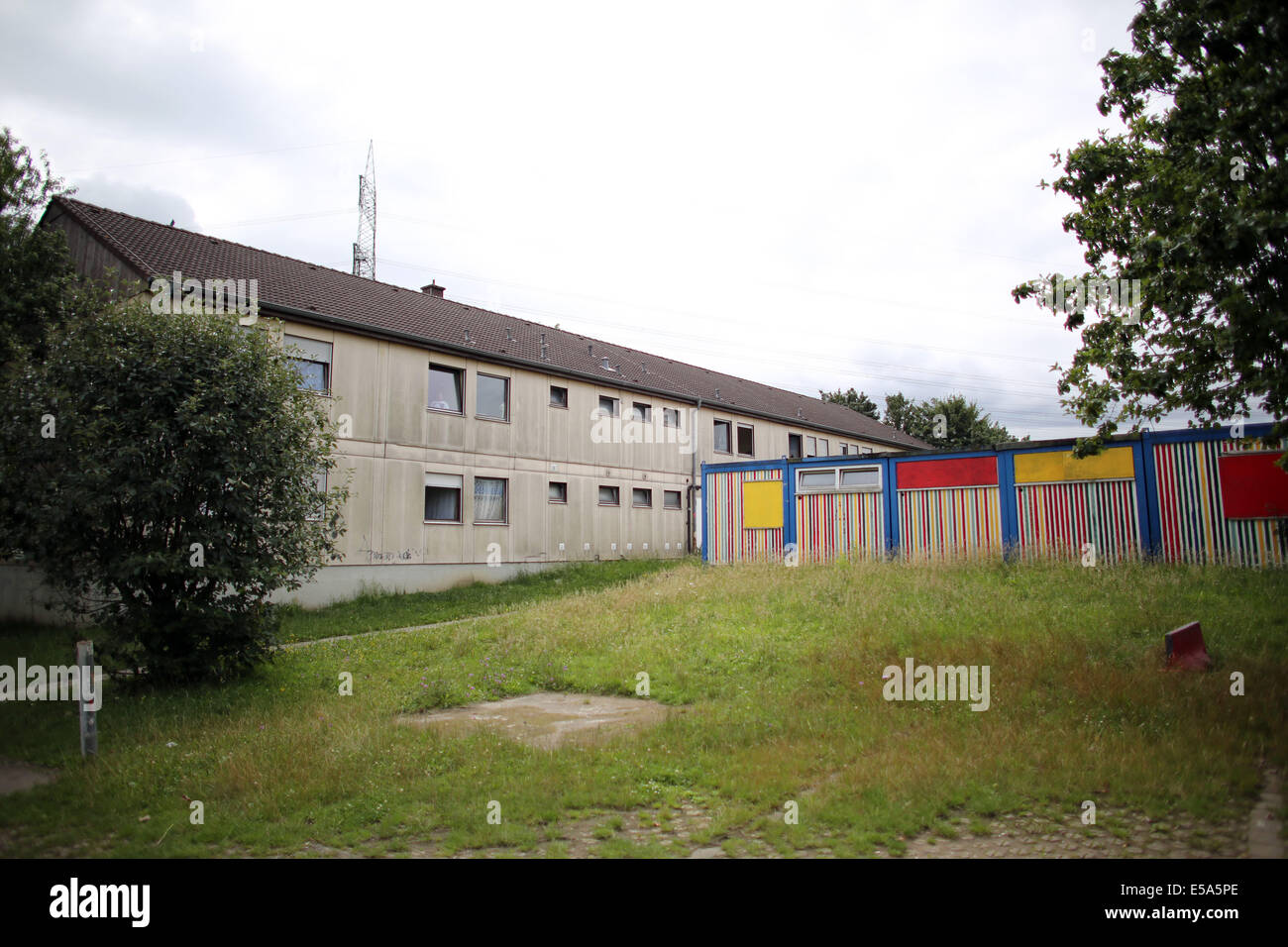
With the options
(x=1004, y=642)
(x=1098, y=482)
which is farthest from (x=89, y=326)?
(x=1098, y=482)

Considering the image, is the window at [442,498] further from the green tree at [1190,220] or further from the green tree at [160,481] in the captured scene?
the green tree at [1190,220]

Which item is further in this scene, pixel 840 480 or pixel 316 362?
pixel 840 480

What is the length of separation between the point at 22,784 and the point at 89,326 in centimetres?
570

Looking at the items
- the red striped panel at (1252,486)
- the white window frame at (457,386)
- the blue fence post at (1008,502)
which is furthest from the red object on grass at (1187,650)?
the white window frame at (457,386)

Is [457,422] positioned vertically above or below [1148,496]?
above

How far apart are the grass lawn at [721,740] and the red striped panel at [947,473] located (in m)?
5.61

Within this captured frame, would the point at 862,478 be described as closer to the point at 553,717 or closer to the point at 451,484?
the point at 451,484

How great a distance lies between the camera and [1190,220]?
23.6 feet

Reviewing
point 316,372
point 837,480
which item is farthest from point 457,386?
point 837,480

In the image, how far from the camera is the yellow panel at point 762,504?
→ 2065 centimetres

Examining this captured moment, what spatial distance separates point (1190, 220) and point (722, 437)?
2573cm

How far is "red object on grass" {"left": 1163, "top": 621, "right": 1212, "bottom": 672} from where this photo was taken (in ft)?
27.6

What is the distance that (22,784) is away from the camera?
695 centimetres

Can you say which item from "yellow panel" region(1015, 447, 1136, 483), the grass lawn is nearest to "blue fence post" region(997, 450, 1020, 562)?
"yellow panel" region(1015, 447, 1136, 483)
